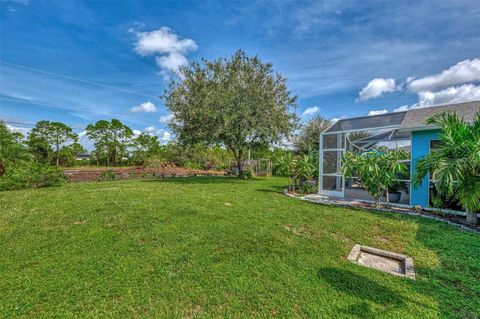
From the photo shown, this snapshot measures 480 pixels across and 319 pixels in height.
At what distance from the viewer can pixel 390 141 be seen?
11.3 m

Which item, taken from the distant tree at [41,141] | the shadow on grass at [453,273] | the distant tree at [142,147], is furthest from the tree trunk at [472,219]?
the distant tree at [41,141]

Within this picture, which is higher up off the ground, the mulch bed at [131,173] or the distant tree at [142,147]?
the distant tree at [142,147]

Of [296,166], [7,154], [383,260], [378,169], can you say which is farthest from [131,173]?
[383,260]

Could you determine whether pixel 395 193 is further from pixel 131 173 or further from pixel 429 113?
pixel 131 173

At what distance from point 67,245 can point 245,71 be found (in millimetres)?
12707

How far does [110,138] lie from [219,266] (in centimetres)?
3084

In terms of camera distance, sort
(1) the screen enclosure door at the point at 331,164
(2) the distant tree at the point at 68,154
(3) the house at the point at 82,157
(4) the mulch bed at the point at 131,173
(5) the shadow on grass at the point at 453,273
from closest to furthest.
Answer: (5) the shadow on grass at the point at 453,273
(1) the screen enclosure door at the point at 331,164
(4) the mulch bed at the point at 131,173
(2) the distant tree at the point at 68,154
(3) the house at the point at 82,157

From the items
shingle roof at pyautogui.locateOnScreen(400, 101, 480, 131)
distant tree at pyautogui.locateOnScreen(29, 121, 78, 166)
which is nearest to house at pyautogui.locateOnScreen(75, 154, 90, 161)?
distant tree at pyautogui.locateOnScreen(29, 121, 78, 166)

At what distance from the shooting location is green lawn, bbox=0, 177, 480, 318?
242 centimetres

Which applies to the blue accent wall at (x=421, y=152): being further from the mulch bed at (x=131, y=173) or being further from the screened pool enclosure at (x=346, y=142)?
the mulch bed at (x=131, y=173)

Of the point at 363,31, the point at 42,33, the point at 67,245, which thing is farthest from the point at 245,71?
the point at 67,245

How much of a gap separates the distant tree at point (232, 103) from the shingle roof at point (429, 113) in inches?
245

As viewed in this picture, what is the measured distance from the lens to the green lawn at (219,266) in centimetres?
242

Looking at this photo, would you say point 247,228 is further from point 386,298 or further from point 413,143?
point 413,143
